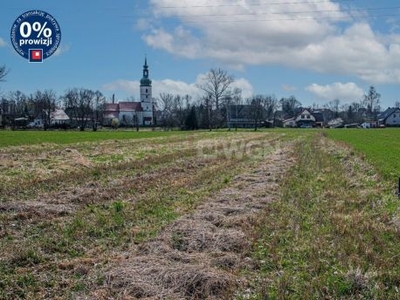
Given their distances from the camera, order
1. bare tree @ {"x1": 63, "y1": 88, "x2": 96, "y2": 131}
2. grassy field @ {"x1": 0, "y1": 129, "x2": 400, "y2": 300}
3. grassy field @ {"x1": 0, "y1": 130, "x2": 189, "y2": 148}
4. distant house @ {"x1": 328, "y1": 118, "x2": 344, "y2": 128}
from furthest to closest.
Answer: distant house @ {"x1": 328, "y1": 118, "x2": 344, "y2": 128}, bare tree @ {"x1": 63, "y1": 88, "x2": 96, "y2": 131}, grassy field @ {"x1": 0, "y1": 130, "x2": 189, "y2": 148}, grassy field @ {"x1": 0, "y1": 129, "x2": 400, "y2": 300}

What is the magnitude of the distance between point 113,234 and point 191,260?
2.11 m

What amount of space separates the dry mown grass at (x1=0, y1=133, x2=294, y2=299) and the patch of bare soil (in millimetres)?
16

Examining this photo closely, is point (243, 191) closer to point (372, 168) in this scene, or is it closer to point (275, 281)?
point (275, 281)

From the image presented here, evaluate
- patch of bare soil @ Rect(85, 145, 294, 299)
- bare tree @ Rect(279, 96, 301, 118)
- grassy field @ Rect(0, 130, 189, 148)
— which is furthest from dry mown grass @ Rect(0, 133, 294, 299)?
bare tree @ Rect(279, 96, 301, 118)

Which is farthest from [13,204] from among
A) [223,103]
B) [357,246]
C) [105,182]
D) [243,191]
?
[223,103]

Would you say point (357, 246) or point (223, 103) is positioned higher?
point (223, 103)

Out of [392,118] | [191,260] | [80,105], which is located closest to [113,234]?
[191,260]

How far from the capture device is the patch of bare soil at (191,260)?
17.9 ft

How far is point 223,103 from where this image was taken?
102m

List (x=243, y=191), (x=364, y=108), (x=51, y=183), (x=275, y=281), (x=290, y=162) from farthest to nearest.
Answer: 1. (x=364, y=108)
2. (x=290, y=162)
3. (x=51, y=183)
4. (x=243, y=191)
5. (x=275, y=281)

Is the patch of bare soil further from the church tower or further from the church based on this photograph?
the church tower

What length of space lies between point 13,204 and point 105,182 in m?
4.40

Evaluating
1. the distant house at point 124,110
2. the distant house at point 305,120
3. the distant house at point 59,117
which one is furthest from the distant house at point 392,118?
the distant house at point 59,117

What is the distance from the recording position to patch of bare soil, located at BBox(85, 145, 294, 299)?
544cm
